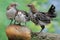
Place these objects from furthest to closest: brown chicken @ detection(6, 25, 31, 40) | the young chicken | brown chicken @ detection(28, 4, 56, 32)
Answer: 1. brown chicken @ detection(28, 4, 56, 32)
2. the young chicken
3. brown chicken @ detection(6, 25, 31, 40)

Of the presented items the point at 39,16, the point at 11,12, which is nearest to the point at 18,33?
the point at 11,12

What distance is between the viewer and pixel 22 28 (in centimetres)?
118

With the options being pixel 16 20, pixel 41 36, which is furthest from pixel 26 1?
pixel 16 20

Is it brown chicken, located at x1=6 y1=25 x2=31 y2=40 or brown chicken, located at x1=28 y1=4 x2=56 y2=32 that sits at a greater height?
brown chicken, located at x1=28 y1=4 x2=56 y2=32

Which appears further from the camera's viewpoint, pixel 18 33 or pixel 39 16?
pixel 39 16

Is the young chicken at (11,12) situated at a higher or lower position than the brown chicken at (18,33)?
higher

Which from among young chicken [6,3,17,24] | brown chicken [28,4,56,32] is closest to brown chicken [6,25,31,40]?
young chicken [6,3,17,24]

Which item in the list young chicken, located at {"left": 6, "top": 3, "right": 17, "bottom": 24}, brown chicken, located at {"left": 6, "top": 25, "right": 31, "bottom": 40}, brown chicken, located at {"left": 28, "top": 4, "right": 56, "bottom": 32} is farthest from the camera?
brown chicken, located at {"left": 28, "top": 4, "right": 56, "bottom": 32}

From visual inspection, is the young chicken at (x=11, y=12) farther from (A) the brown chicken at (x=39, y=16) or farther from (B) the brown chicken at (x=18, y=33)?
(A) the brown chicken at (x=39, y=16)

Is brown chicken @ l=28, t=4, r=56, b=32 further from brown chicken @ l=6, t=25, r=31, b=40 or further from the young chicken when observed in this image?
brown chicken @ l=6, t=25, r=31, b=40

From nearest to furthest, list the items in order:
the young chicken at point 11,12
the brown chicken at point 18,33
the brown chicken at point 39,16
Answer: the brown chicken at point 18,33, the young chicken at point 11,12, the brown chicken at point 39,16

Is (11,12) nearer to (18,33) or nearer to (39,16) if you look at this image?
(18,33)

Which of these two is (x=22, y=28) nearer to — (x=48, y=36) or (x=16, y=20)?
(x=16, y=20)

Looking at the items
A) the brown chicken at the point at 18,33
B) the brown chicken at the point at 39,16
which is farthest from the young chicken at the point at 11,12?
the brown chicken at the point at 39,16
